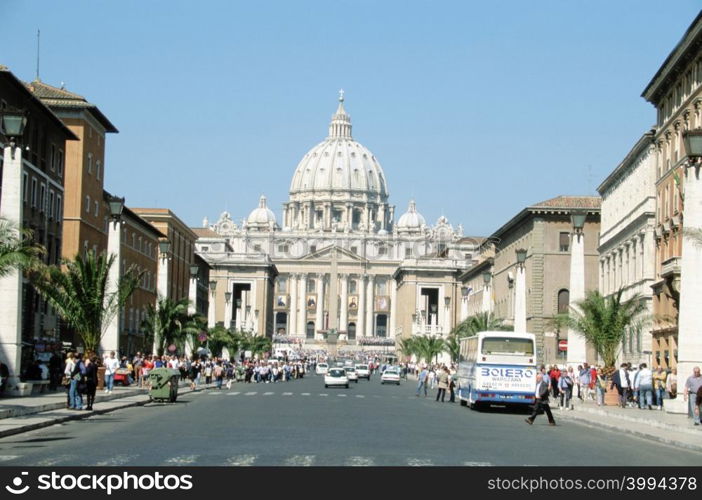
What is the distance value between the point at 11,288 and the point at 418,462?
20753 millimetres

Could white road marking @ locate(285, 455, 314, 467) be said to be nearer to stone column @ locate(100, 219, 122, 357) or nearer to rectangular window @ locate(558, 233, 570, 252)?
stone column @ locate(100, 219, 122, 357)

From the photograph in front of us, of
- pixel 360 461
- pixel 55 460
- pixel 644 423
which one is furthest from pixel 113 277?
pixel 360 461

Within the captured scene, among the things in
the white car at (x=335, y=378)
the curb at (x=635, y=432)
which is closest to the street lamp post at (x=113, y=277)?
the curb at (x=635, y=432)

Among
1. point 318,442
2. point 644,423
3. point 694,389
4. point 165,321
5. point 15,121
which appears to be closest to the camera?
point 318,442

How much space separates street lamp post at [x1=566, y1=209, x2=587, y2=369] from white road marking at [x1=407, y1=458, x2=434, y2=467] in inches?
1067

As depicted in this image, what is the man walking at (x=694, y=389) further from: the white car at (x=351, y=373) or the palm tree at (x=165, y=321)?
the white car at (x=351, y=373)

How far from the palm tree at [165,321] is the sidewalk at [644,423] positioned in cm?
2448

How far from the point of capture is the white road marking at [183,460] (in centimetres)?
2077

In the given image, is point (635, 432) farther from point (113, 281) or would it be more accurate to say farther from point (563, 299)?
point (563, 299)

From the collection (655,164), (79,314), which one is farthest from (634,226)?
(79,314)

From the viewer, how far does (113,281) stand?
52.8 m
